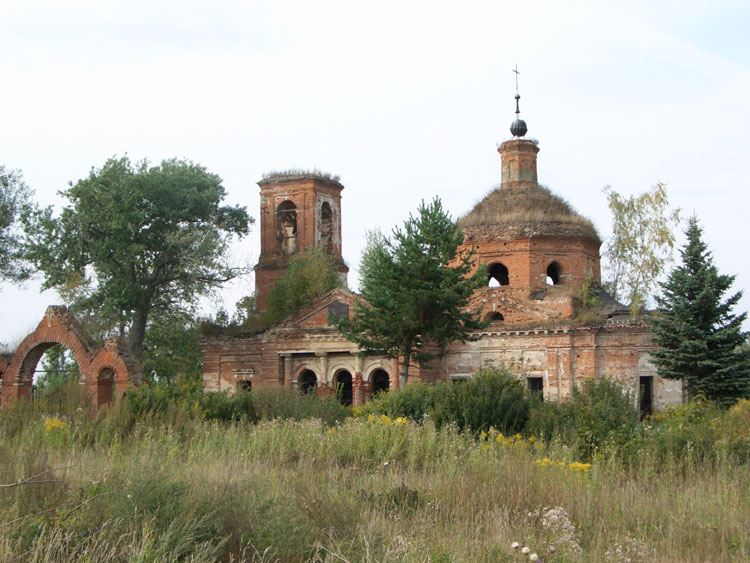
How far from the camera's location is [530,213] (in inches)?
1203

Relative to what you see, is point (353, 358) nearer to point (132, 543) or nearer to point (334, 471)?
point (334, 471)

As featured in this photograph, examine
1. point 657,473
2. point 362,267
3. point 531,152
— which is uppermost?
point 531,152

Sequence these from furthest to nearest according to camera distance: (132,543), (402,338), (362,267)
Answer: (362,267) → (402,338) → (132,543)

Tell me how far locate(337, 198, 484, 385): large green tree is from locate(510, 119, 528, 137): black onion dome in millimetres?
9602

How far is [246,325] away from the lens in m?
32.6

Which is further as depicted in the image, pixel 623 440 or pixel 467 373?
pixel 467 373

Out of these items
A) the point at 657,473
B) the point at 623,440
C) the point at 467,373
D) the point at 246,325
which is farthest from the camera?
the point at 246,325

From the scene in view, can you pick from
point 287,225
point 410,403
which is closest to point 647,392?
point 410,403

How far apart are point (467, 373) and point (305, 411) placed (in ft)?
43.4

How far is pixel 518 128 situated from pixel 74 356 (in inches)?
814

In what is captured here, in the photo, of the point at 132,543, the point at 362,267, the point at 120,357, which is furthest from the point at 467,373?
the point at 132,543

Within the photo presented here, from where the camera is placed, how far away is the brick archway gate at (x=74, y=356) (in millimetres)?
21172

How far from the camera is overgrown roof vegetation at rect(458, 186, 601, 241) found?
3027 cm

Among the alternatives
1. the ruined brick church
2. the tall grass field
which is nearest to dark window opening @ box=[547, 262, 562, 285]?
the ruined brick church
